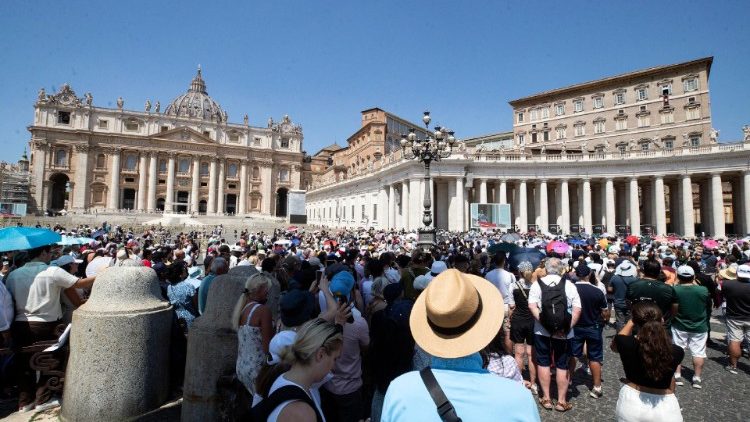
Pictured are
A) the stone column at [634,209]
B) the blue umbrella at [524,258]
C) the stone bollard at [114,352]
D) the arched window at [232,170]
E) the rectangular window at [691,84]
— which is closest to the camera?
the stone bollard at [114,352]

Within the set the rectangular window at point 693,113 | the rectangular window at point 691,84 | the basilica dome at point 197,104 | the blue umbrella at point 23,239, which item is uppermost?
the basilica dome at point 197,104

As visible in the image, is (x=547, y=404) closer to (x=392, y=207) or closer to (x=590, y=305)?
(x=590, y=305)

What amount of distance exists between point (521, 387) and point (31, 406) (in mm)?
5298

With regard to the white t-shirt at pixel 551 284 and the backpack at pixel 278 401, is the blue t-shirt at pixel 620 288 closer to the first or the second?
the white t-shirt at pixel 551 284

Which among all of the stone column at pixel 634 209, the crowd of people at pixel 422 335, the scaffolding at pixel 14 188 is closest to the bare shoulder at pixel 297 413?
the crowd of people at pixel 422 335

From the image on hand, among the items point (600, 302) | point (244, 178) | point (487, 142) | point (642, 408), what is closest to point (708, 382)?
point (600, 302)

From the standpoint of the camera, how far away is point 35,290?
4211 mm

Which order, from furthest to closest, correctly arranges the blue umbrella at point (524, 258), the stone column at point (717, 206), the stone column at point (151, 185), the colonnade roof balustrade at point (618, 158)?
the stone column at point (151, 185) < the stone column at point (717, 206) < the colonnade roof balustrade at point (618, 158) < the blue umbrella at point (524, 258)

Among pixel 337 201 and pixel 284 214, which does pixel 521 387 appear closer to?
pixel 337 201

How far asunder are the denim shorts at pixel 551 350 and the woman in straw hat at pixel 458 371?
11.7 feet

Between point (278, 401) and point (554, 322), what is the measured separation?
388cm

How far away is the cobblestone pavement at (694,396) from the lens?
177 inches

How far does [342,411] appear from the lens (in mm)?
3027

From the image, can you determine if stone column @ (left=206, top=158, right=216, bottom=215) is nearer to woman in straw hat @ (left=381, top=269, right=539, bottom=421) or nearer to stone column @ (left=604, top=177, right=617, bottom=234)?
stone column @ (left=604, top=177, right=617, bottom=234)
